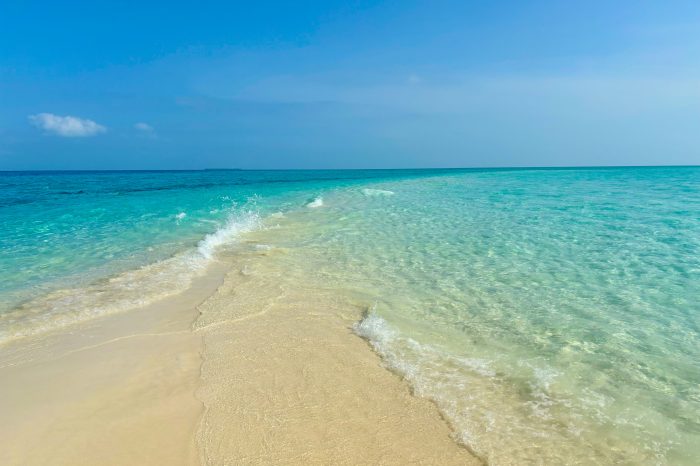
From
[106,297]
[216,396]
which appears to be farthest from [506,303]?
[106,297]

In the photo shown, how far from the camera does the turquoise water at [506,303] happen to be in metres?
3.41

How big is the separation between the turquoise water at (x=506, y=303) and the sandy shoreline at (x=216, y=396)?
1.36 ft

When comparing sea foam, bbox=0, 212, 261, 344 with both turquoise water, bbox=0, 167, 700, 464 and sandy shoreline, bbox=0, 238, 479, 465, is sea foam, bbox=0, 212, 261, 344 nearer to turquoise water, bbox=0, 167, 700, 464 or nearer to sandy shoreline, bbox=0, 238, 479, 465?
turquoise water, bbox=0, 167, 700, 464

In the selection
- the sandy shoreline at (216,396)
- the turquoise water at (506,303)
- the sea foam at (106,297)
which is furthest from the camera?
the sea foam at (106,297)

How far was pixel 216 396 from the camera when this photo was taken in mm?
4008

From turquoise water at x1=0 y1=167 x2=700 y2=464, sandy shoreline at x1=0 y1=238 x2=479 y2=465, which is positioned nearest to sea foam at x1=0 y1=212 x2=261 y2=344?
turquoise water at x1=0 y1=167 x2=700 y2=464

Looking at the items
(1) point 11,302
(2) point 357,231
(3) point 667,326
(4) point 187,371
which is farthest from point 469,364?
(2) point 357,231

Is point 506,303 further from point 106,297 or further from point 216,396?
point 106,297

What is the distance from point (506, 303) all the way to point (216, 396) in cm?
405

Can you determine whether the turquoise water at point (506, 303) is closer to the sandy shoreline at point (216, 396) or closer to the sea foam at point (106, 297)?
the sea foam at point (106, 297)

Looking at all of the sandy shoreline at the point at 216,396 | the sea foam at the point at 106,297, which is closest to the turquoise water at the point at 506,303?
the sea foam at the point at 106,297

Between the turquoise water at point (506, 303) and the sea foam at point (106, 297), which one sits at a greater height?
the turquoise water at point (506, 303)

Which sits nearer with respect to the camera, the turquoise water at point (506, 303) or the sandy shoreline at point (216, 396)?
the sandy shoreline at point (216, 396)

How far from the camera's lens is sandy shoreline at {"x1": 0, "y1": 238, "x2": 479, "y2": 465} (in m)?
3.21
